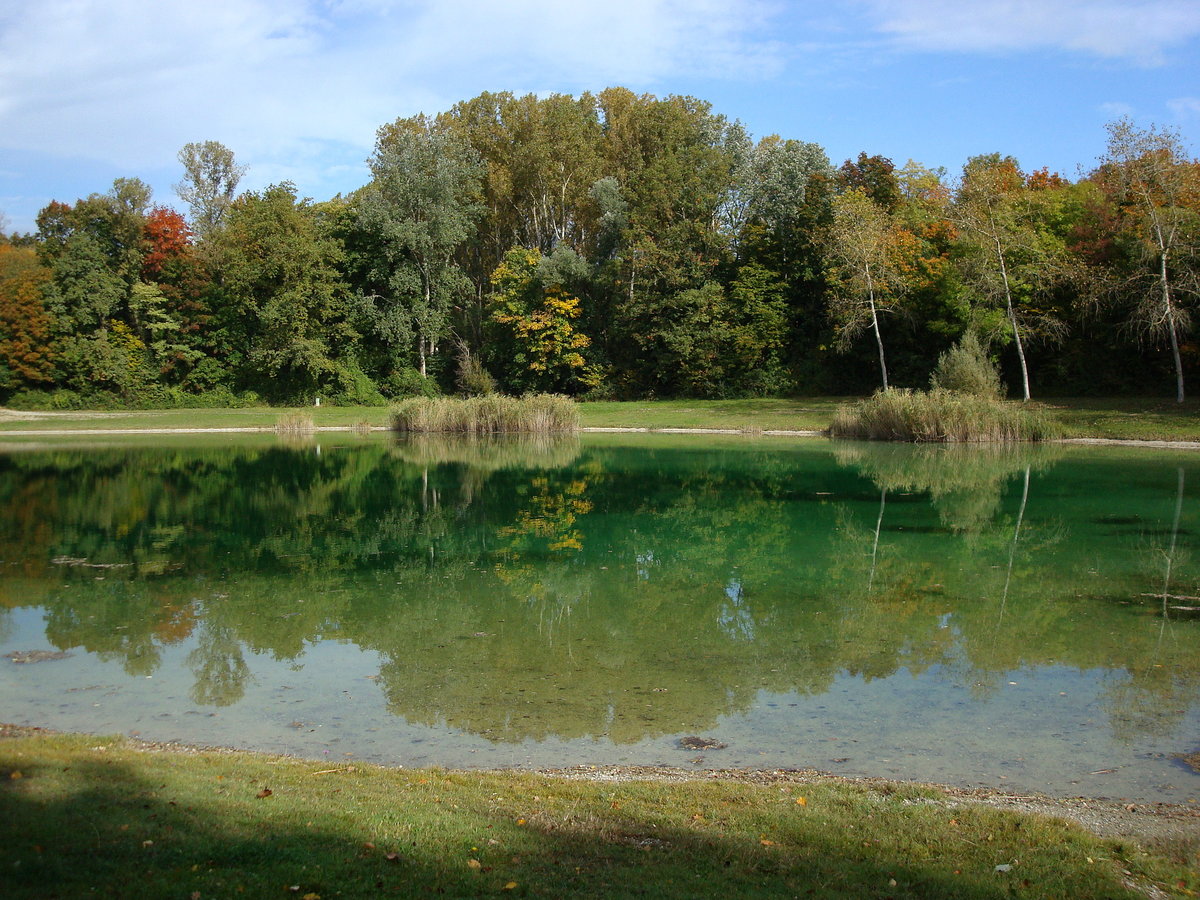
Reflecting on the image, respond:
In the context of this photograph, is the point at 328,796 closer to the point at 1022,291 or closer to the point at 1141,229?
the point at 1141,229

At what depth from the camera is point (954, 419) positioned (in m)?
28.8

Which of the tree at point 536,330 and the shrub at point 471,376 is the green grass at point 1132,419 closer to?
the tree at point 536,330

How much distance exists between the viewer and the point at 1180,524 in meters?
14.6

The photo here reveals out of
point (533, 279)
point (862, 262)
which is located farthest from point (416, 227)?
point (862, 262)

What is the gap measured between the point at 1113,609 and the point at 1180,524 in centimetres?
616

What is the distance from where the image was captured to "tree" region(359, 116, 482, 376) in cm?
4519

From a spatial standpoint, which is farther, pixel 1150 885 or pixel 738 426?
pixel 738 426

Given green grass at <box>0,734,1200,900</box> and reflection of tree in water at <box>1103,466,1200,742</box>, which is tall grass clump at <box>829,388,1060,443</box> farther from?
green grass at <box>0,734,1200,900</box>

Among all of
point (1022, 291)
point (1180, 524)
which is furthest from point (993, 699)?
point (1022, 291)

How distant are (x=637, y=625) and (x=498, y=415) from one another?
2625cm

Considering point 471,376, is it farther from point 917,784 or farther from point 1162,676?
point 917,784

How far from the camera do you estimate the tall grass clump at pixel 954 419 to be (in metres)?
28.7

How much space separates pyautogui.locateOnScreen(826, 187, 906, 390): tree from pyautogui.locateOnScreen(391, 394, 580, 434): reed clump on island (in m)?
12.6

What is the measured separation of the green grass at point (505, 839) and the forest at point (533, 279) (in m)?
35.7
